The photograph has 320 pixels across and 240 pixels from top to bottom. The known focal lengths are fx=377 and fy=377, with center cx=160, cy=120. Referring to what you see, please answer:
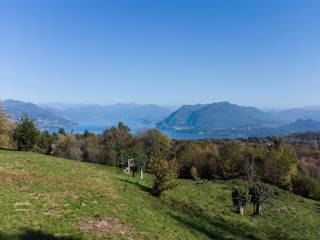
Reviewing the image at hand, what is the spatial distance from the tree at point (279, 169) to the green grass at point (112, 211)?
116 feet

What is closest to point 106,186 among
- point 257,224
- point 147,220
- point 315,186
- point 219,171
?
point 147,220

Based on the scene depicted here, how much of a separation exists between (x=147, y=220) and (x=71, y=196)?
6.19 meters

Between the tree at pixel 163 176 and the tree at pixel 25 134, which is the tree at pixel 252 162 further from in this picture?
the tree at pixel 25 134

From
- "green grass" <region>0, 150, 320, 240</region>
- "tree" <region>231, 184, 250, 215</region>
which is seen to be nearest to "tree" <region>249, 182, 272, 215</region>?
"tree" <region>231, 184, 250, 215</region>

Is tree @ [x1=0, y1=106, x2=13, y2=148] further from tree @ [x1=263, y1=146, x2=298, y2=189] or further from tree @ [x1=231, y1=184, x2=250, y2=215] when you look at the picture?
tree @ [x1=263, y1=146, x2=298, y2=189]

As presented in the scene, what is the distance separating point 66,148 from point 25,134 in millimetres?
78555

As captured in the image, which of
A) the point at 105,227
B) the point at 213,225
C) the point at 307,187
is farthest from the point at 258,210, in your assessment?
the point at 307,187

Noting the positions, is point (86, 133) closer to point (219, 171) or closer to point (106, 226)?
point (219, 171)

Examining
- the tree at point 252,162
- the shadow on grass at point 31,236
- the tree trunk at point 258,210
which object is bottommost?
the tree at point 252,162

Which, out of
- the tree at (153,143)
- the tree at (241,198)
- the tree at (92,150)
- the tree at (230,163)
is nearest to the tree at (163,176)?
the tree at (241,198)

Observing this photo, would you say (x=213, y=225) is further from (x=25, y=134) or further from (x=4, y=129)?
(x=4, y=129)

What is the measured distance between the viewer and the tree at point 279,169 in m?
82.1

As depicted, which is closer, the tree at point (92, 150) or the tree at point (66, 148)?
the tree at point (66, 148)

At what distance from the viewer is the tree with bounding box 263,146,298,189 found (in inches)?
3231
